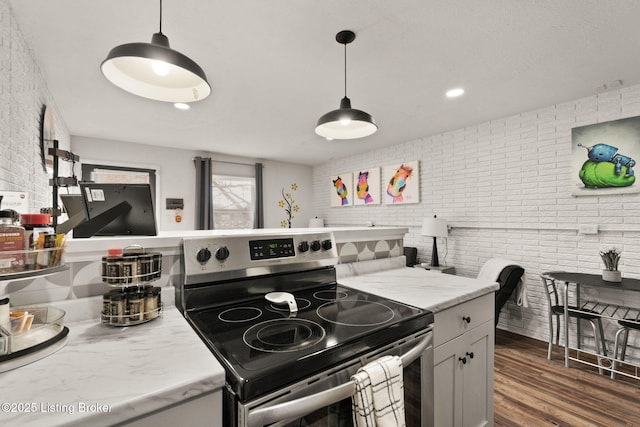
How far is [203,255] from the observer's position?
1.15 meters

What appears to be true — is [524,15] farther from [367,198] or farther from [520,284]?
[367,198]

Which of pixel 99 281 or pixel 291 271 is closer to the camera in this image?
pixel 99 281

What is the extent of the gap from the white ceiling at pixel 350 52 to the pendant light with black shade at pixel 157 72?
625 millimetres

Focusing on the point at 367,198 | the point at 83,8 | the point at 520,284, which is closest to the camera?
the point at 83,8

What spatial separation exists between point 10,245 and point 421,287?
157 cm

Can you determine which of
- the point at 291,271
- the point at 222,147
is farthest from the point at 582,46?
the point at 222,147

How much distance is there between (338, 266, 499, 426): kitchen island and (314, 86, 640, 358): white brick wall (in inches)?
77.9

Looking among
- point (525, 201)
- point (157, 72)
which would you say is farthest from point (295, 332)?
point (525, 201)

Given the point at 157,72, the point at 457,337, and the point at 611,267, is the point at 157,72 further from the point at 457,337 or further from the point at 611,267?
the point at 611,267

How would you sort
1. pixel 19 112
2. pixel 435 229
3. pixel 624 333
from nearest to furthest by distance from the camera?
pixel 19 112, pixel 624 333, pixel 435 229

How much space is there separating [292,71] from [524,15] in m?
1.51

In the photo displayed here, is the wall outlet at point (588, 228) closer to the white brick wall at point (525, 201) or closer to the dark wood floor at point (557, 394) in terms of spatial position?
the white brick wall at point (525, 201)

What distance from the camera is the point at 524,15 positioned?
1.62 m

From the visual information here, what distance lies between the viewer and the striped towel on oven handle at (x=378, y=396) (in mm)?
821
